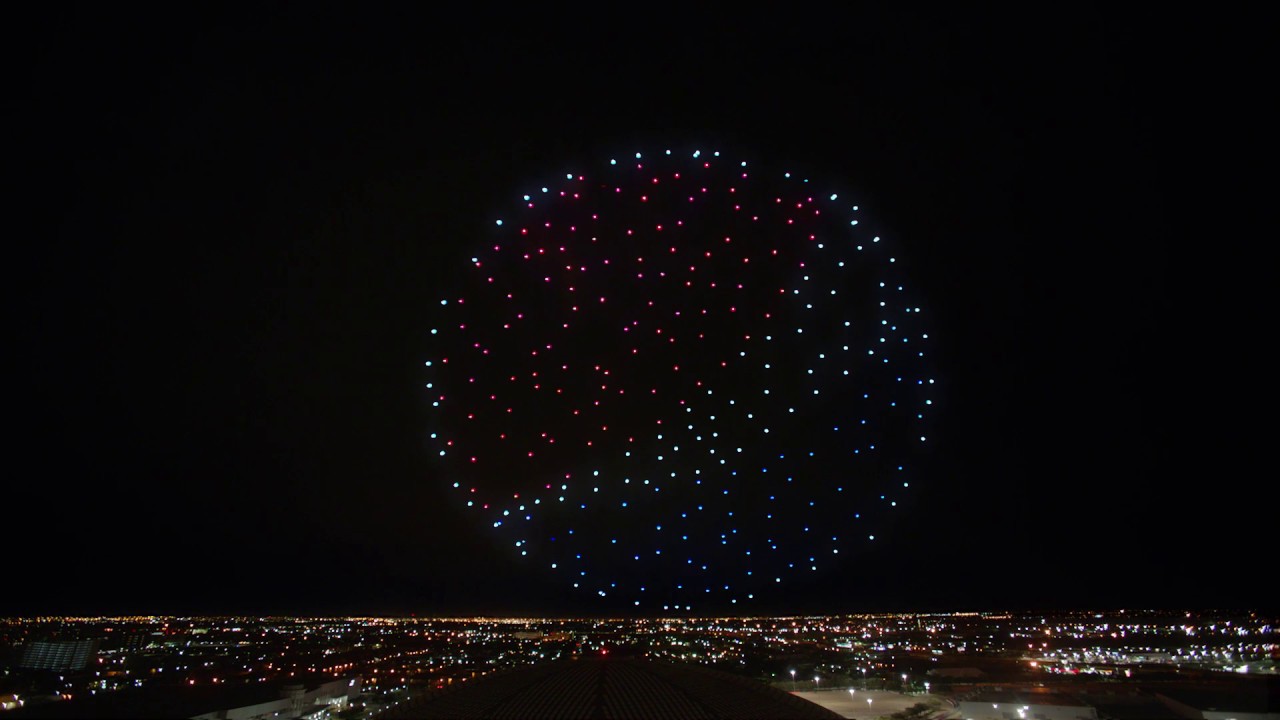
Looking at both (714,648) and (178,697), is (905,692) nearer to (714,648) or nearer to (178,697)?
(714,648)

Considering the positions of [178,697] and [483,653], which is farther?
[483,653]

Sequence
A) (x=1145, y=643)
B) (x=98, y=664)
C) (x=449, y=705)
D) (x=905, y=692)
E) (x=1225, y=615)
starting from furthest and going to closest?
(x=1225, y=615) → (x=1145, y=643) → (x=98, y=664) → (x=905, y=692) → (x=449, y=705)

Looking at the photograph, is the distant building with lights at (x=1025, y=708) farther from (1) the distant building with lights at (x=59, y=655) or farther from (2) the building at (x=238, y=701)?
(1) the distant building with lights at (x=59, y=655)

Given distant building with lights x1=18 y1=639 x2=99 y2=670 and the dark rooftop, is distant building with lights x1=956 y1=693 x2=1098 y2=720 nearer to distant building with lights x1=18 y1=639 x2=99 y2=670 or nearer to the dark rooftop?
the dark rooftop

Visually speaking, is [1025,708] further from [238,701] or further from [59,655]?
[59,655]

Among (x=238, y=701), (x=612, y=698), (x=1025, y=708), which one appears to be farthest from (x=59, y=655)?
(x=1025, y=708)

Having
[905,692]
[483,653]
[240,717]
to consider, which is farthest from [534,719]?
[483,653]

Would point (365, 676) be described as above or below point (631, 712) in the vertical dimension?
below
